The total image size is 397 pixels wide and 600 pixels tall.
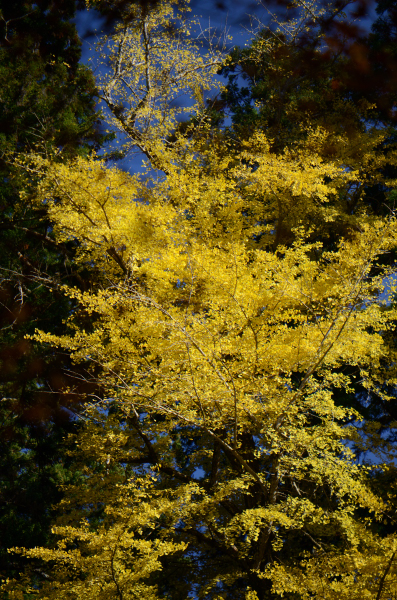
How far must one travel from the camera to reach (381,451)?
17.1ft

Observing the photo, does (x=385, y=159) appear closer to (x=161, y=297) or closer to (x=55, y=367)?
(x=161, y=297)

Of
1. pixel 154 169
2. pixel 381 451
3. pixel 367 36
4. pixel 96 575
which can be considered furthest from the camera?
pixel 367 36

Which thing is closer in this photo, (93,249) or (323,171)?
(93,249)

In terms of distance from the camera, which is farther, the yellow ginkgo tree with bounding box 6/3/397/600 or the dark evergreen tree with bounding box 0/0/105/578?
the dark evergreen tree with bounding box 0/0/105/578

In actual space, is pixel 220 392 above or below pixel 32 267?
below

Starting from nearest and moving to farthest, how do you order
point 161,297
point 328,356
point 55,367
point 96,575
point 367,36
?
point 96,575 → point 328,356 → point 161,297 → point 55,367 → point 367,36

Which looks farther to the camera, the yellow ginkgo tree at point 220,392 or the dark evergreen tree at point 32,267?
the dark evergreen tree at point 32,267

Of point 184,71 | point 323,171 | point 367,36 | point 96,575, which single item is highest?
point 367,36

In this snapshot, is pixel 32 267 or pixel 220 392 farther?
pixel 32 267

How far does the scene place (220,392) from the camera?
3930 millimetres

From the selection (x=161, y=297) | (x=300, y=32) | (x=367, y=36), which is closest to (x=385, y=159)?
(x=367, y=36)

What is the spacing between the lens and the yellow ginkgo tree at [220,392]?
388cm

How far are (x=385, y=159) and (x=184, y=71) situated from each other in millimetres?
5641

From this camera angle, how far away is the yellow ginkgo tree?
3.88 metres
